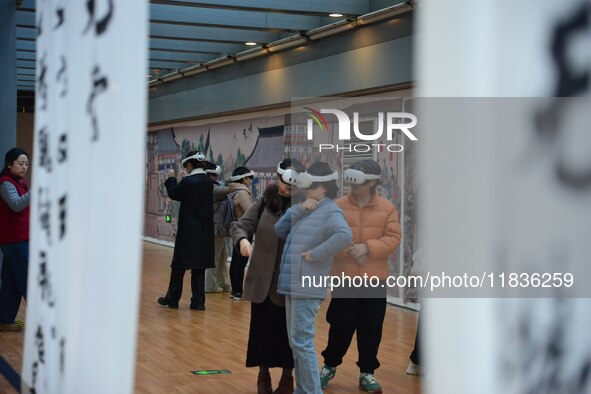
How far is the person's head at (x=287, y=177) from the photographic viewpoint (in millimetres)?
6009

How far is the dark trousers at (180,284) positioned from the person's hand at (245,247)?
464 centimetres

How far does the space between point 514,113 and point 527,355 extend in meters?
0.41

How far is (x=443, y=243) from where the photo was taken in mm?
1626

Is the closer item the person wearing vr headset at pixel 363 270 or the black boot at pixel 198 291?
the person wearing vr headset at pixel 363 270

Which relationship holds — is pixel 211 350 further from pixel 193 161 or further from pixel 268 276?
pixel 193 161

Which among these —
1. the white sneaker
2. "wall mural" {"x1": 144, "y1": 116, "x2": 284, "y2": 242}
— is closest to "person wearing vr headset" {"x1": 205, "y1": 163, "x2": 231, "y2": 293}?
"wall mural" {"x1": 144, "y1": 116, "x2": 284, "y2": 242}

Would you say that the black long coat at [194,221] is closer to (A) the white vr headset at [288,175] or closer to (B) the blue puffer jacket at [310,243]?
(A) the white vr headset at [288,175]

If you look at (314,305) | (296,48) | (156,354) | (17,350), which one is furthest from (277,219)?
(296,48)

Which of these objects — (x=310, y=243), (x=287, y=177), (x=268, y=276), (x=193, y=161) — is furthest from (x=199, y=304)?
(x=310, y=243)

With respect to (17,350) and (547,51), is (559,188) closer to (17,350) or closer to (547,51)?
(547,51)
